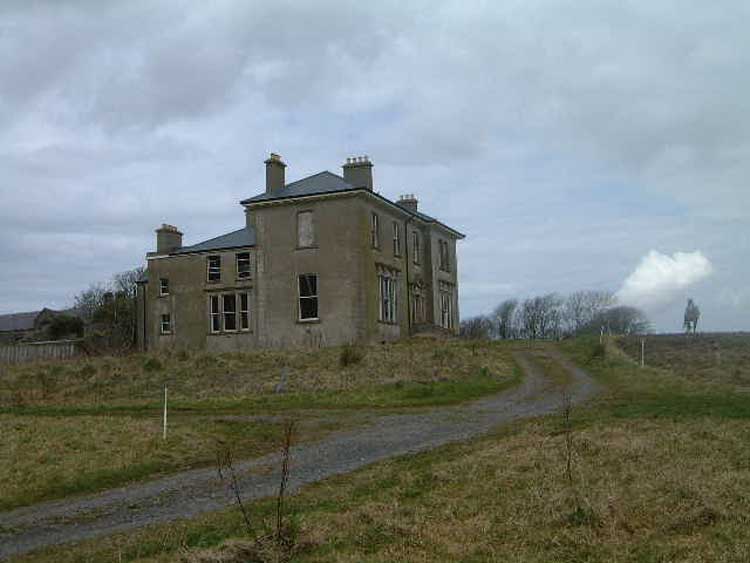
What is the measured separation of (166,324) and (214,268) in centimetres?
429

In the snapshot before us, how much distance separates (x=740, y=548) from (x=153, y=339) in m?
39.8

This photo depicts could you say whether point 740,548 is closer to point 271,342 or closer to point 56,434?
point 56,434

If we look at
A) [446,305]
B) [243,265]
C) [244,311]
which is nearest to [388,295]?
[244,311]

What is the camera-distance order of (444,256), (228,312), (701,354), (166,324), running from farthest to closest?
(444,256), (166,324), (228,312), (701,354)

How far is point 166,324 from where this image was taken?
4334 centimetres

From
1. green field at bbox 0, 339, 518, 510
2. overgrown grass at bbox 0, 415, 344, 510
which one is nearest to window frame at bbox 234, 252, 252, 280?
green field at bbox 0, 339, 518, 510

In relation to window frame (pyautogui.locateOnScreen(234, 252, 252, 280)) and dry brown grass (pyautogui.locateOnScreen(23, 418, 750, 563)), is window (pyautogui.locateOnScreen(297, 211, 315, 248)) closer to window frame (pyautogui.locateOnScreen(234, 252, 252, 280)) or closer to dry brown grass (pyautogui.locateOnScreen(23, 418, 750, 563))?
window frame (pyautogui.locateOnScreen(234, 252, 252, 280))

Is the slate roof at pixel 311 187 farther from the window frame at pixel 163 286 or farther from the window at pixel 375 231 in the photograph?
the window frame at pixel 163 286

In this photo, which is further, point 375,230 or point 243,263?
point 243,263

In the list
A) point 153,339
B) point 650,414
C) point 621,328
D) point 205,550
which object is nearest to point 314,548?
point 205,550

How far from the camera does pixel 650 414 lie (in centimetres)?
1739

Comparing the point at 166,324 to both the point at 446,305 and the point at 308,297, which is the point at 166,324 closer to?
the point at 308,297

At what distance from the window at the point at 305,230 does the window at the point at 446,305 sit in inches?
430

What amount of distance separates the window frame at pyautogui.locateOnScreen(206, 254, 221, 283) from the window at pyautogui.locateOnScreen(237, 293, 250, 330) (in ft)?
5.50
